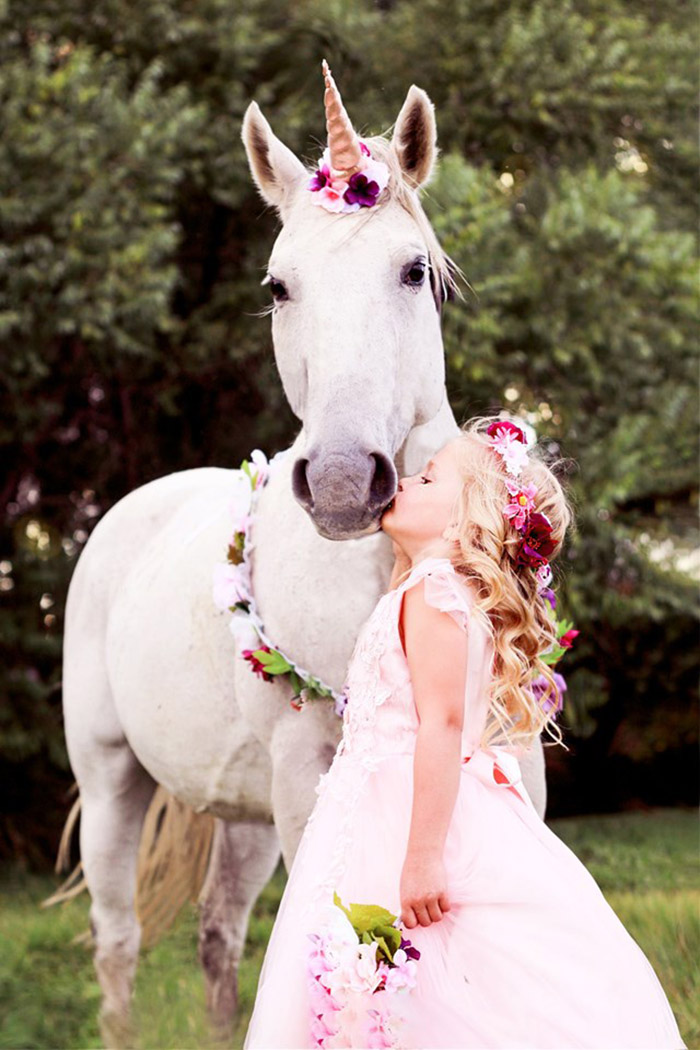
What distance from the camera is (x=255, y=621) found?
2.95 meters

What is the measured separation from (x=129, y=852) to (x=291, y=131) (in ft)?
15.4

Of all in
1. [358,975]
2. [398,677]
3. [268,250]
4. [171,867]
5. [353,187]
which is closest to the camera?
[358,975]

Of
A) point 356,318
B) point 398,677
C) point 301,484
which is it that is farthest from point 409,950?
point 356,318

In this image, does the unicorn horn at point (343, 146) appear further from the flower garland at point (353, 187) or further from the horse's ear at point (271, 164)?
the horse's ear at point (271, 164)

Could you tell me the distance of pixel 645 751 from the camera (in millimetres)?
9695

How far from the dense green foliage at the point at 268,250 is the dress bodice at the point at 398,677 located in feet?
13.0

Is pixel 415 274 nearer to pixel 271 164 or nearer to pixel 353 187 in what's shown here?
pixel 353 187

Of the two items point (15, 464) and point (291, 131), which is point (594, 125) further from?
point (15, 464)

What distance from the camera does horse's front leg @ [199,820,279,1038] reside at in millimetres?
4254

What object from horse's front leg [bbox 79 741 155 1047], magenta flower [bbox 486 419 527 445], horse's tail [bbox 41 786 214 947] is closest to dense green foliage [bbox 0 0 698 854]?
horse's tail [bbox 41 786 214 947]

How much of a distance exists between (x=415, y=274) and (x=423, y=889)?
4.36ft

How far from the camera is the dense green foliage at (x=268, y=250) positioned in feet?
21.1

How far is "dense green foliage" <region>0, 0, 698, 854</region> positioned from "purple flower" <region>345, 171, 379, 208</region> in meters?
3.52

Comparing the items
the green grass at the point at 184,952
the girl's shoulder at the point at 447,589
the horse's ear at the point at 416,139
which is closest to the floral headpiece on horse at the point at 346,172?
the horse's ear at the point at 416,139
